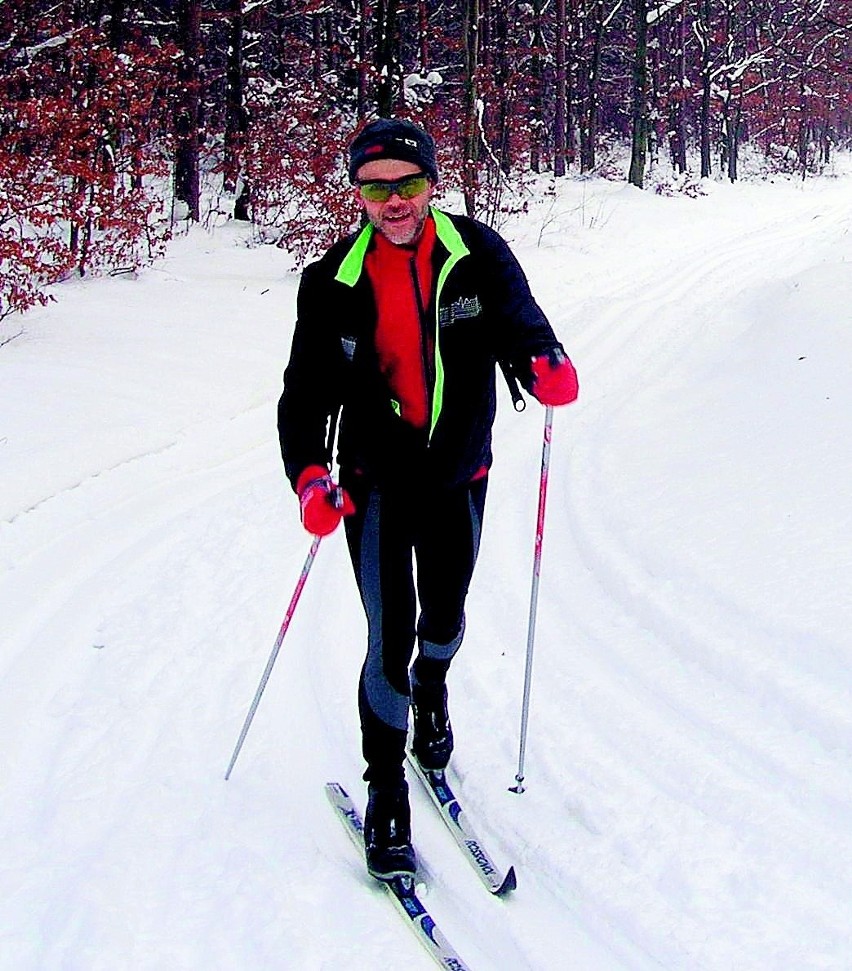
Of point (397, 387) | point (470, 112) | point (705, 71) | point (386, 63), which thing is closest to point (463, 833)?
point (397, 387)

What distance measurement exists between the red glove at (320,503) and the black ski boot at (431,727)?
92 cm

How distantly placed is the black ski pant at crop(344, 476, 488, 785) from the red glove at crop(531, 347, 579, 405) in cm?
40

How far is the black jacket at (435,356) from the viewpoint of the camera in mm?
2707

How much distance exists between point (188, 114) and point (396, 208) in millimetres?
15184

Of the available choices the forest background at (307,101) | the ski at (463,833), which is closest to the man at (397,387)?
the ski at (463,833)

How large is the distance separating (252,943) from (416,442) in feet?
4.86

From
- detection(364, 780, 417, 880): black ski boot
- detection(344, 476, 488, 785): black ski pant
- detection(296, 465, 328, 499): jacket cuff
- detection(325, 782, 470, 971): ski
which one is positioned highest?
detection(296, 465, 328, 499): jacket cuff

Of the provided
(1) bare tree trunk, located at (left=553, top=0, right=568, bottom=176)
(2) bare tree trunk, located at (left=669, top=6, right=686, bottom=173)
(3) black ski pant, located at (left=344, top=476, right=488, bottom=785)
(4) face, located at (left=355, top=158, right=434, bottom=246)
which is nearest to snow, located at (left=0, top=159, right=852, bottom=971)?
(3) black ski pant, located at (left=344, top=476, right=488, bottom=785)

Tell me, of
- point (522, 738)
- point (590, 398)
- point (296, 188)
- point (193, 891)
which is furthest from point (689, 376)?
point (296, 188)

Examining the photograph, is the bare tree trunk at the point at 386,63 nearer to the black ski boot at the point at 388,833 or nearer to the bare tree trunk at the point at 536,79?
the bare tree trunk at the point at 536,79

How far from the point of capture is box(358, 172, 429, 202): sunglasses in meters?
2.65

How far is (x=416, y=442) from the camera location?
2785mm

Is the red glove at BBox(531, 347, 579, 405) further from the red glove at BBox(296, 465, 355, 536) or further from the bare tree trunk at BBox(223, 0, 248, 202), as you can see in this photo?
the bare tree trunk at BBox(223, 0, 248, 202)

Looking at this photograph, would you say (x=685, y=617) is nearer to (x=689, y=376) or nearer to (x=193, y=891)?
(x=193, y=891)
